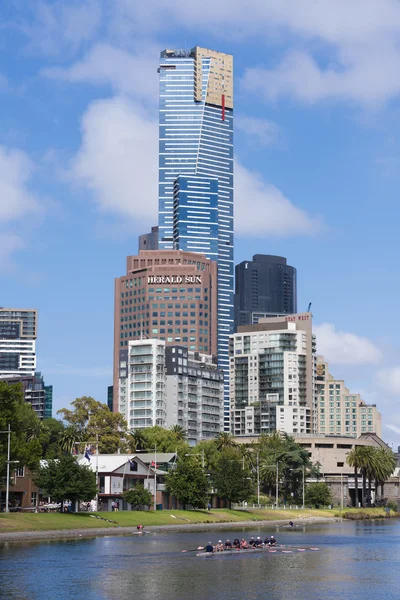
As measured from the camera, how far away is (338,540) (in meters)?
146

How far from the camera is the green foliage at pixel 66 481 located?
5891 inches

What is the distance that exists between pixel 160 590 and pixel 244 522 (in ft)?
355

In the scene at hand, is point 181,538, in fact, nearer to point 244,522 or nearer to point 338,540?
point 338,540

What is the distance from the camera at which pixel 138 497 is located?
17725 cm

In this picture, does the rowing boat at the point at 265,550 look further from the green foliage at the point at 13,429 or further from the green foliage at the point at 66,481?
the green foliage at the point at 13,429

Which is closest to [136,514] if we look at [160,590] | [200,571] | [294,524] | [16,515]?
[16,515]

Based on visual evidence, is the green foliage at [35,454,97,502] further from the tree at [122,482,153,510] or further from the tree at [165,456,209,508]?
the tree at [165,456,209,508]

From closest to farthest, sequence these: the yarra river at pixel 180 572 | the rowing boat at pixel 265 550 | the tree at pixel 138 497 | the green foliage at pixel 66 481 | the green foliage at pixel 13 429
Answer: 1. the yarra river at pixel 180 572
2. the rowing boat at pixel 265 550
3. the green foliage at pixel 13 429
4. the green foliage at pixel 66 481
5. the tree at pixel 138 497

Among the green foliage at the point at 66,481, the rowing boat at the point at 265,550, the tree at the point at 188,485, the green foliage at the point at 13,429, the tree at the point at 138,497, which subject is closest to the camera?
the rowing boat at the point at 265,550

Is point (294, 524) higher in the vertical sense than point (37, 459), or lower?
lower

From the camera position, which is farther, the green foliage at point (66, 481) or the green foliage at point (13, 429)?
the green foliage at point (66, 481)

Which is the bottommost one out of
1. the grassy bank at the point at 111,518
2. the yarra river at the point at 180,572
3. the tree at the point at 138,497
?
the yarra river at the point at 180,572

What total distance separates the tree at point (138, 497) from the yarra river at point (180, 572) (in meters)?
41.2

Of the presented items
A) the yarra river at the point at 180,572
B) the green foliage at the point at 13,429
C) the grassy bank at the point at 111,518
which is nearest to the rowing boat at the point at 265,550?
the yarra river at the point at 180,572
